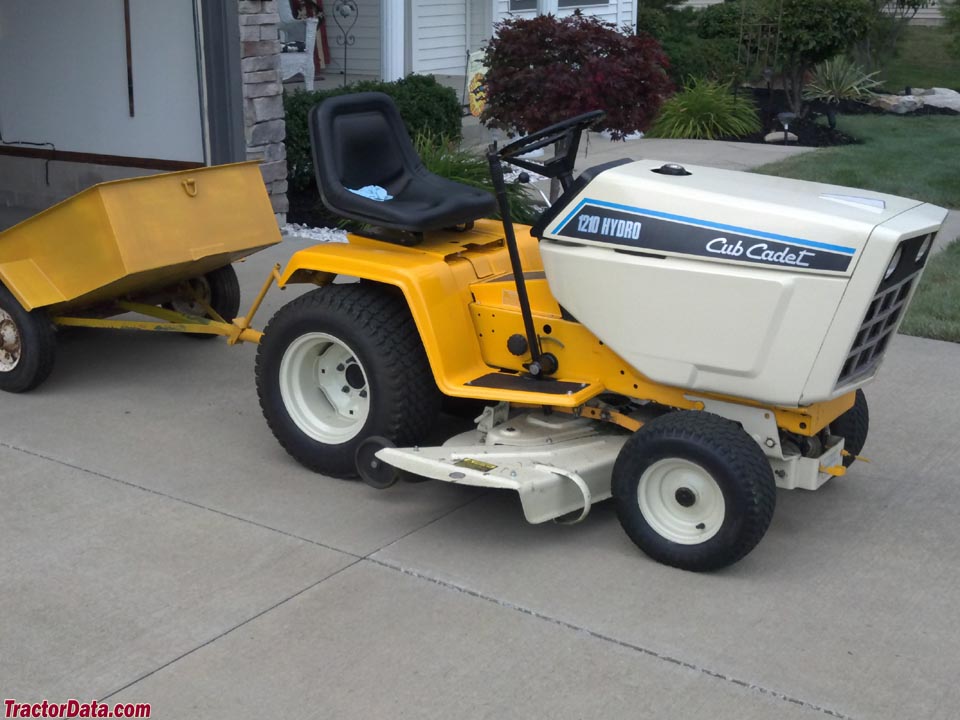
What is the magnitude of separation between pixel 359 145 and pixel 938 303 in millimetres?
4024

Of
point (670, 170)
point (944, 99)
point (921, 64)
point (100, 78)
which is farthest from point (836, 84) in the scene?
point (670, 170)

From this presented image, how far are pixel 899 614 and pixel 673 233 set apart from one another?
1397 millimetres

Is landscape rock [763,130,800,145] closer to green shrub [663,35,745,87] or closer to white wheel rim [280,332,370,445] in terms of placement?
green shrub [663,35,745,87]

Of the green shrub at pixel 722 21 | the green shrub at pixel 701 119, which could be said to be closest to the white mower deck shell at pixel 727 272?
the green shrub at pixel 701 119

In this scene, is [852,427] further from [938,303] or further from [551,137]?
[938,303]

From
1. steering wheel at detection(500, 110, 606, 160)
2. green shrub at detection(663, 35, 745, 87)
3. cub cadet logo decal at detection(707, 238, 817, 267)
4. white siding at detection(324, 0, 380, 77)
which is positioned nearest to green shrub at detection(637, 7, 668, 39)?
green shrub at detection(663, 35, 745, 87)

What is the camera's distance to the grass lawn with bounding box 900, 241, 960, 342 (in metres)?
6.93

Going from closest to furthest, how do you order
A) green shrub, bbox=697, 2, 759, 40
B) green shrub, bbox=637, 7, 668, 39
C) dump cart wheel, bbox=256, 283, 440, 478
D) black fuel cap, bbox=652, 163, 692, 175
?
black fuel cap, bbox=652, 163, 692, 175
dump cart wheel, bbox=256, 283, 440, 478
green shrub, bbox=637, 7, 668, 39
green shrub, bbox=697, 2, 759, 40

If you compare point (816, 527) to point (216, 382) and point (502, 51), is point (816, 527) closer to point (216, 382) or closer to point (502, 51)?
point (216, 382)

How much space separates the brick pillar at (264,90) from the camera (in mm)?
8711

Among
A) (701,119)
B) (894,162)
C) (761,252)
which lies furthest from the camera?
(701,119)

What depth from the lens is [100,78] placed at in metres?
9.74

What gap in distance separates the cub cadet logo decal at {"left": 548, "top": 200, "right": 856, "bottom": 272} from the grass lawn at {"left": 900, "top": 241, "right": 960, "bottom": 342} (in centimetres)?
339

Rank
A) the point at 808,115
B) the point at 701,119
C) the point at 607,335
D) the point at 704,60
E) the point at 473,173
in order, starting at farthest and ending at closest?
the point at 704,60 → the point at 808,115 → the point at 701,119 → the point at 473,173 → the point at 607,335
